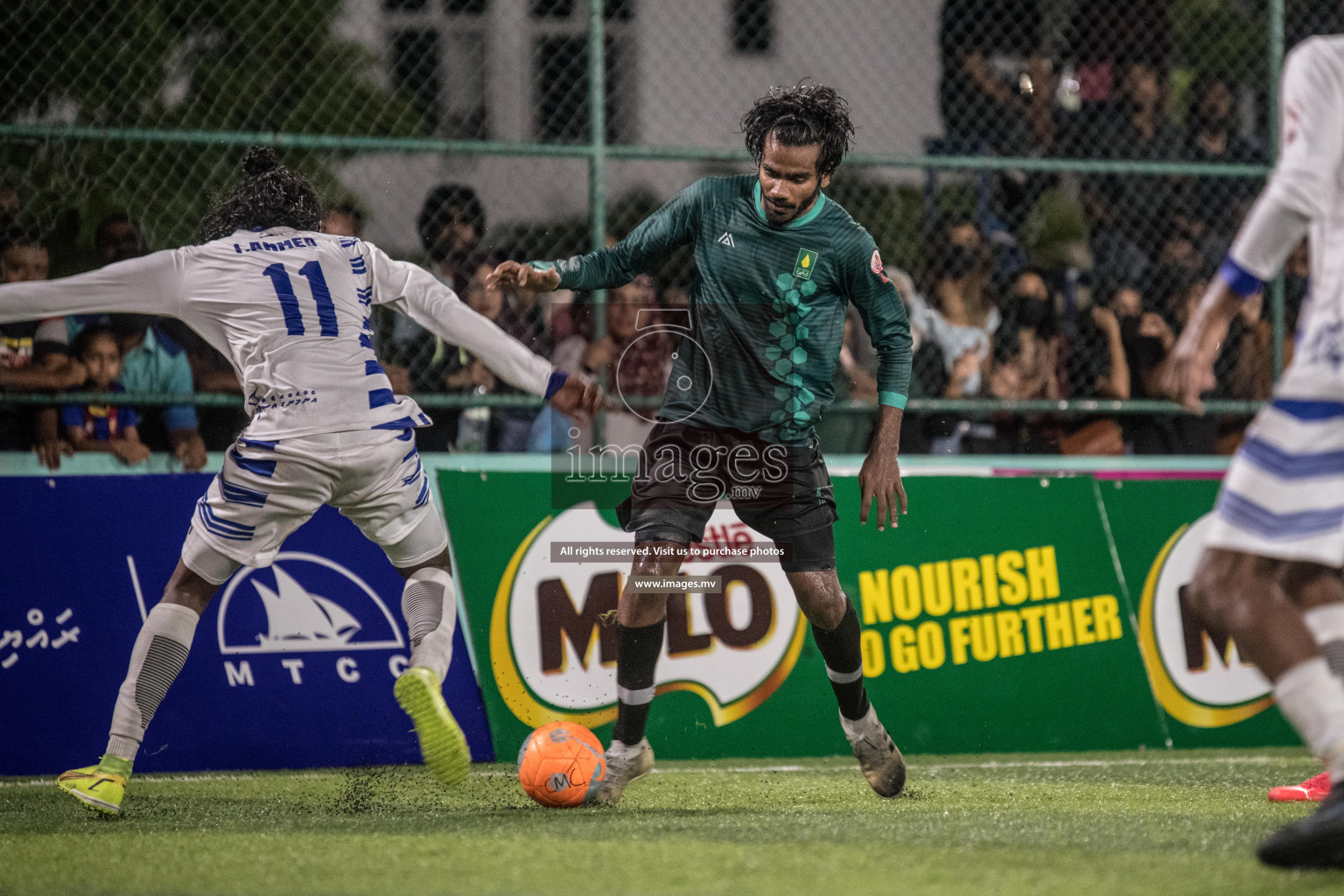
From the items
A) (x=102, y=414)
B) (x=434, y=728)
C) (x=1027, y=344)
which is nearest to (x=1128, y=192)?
(x=1027, y=344)

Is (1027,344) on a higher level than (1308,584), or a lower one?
higher

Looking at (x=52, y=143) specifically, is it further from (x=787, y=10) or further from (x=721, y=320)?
(x=787, y=10)

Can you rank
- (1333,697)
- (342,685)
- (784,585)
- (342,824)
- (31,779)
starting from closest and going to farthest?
(1333,697) → (342,824) → (31,779) → (342,685) → (784,585)

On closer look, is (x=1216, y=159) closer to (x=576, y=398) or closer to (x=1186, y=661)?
(x=1186, y=661)

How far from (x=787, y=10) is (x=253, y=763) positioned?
6.21 metres

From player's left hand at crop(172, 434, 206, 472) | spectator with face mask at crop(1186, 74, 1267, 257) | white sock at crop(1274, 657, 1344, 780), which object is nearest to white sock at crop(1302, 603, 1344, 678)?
white sock at crop(1274, 657, 1344, 780)

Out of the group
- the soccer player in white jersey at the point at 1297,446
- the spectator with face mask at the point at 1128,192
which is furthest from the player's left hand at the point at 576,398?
the spectator with face mask at the point at 1128,192

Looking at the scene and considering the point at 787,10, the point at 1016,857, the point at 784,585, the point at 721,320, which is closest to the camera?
the point at 1016,857

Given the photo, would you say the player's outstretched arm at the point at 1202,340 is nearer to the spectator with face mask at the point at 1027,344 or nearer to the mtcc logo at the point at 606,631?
the mtcc logo at the point at 606,631

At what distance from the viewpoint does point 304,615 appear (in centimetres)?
634

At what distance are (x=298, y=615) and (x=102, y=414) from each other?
131 cm

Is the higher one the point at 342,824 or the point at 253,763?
the point at 342,824

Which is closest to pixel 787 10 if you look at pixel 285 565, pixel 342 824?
pixel 285 565

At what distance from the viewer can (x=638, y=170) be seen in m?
14.3
